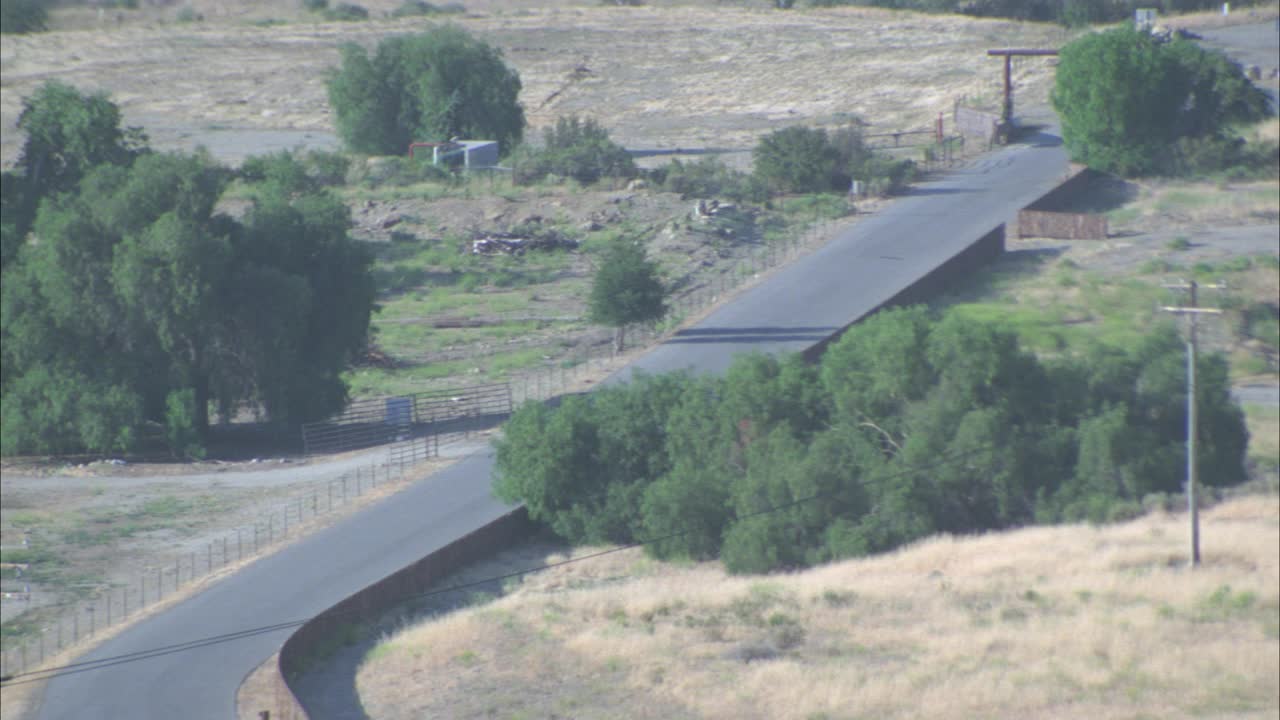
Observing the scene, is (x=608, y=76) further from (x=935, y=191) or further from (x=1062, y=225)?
(x=1062, y=225)

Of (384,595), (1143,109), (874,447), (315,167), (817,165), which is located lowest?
(384,595)

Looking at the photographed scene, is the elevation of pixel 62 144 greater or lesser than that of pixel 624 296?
greater

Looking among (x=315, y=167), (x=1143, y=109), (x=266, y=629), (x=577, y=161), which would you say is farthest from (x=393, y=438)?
(x=315, y=167)

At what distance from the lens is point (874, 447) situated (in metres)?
26.5

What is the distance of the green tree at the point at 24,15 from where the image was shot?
15.0m

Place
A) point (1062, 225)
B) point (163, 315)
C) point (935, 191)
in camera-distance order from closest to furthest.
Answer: point (163, 315) → point (1062, 225) → point (935, 191)

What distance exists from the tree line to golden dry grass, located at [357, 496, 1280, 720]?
66.3 inches

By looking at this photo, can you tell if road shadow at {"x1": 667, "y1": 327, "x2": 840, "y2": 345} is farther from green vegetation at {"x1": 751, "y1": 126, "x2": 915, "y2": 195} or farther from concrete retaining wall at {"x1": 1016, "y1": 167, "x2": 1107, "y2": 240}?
green vegetation at {"x1": 751, "y1": 126, "x2": 915, "y2": 195}

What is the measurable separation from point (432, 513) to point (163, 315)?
8957 millimetres

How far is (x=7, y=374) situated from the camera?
32188mm

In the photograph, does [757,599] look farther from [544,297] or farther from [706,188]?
[706,188]

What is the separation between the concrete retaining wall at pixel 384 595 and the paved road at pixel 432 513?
317 mm

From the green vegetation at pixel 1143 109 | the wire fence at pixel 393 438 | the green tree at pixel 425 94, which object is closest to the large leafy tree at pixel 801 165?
the wire fence at pixel 393 438

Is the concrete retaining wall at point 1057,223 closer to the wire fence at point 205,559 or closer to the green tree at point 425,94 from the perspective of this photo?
the wire fence at point 205,559
